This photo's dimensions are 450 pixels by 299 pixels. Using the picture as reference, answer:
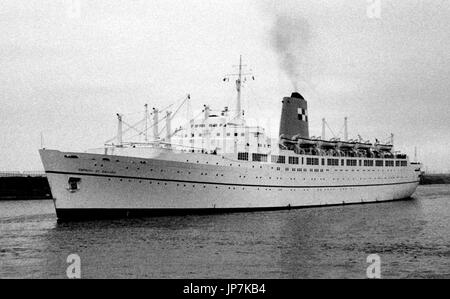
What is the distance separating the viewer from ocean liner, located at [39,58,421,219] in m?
26.5

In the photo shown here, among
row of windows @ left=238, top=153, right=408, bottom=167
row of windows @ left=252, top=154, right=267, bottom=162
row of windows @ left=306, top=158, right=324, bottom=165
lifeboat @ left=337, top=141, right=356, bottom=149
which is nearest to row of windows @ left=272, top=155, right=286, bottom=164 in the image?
row of windows @ left=238, top=153, right=408, bottom=167

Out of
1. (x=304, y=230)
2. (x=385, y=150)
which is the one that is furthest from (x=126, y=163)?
(x=385, y=150)

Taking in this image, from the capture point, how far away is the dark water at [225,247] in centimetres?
1537

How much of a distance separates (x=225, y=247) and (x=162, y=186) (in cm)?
972

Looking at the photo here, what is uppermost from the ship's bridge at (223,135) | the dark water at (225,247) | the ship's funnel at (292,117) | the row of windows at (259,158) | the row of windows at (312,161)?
the ship's funnel at (292,117)

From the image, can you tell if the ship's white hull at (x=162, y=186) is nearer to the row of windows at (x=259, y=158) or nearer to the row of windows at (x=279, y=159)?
the row of windows at (x=259, y=158)

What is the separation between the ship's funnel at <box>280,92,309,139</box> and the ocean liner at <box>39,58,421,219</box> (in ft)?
0.27

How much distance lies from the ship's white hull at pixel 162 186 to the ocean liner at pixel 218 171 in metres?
0.05

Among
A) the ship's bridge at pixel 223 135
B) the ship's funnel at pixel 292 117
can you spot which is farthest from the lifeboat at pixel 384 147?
the ship's bridge at pixel 223 135
